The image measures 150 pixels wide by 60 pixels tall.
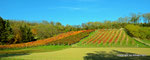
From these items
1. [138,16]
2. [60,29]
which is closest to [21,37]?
[60,29]

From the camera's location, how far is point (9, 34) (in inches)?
1491

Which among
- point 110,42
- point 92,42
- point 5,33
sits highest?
point 5,33

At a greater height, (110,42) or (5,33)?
(5,33)

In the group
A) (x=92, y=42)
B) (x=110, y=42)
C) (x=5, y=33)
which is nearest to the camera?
(x=110, y=42)

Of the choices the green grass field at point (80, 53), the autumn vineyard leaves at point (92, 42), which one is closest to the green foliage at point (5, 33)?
the autumn vineyard leaves at point (92, 42)

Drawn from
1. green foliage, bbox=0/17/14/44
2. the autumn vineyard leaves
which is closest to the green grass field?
the autumn vineyard leaves

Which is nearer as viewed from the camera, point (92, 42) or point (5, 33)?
point (92, 42)

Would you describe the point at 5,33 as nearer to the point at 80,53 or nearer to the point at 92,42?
the point at 92,42

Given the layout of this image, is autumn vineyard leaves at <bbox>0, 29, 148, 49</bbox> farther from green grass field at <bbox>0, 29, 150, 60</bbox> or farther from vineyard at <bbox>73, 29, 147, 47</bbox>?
green grass field at <bbox>0, 29, 150, 60</bbox>

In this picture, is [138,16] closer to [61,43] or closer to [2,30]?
[61,43]

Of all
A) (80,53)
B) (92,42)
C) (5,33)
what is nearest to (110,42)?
(92,42)

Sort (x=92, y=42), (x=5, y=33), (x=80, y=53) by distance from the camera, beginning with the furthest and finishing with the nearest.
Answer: (x=5, y=33), (x=92, y=42), (x=80, y=53)

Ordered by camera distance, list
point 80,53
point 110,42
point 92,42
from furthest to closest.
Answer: point 92,42 < point 110,42 < point 80,53

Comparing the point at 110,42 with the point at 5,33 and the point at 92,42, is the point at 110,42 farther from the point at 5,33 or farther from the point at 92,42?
the point at 5,33
